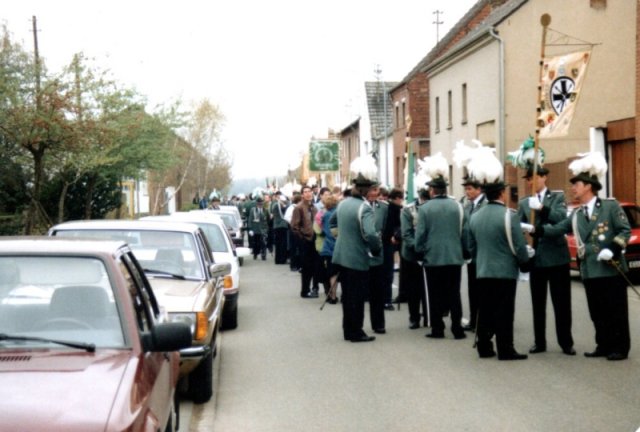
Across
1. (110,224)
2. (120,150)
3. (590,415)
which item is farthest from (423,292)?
(120,150)

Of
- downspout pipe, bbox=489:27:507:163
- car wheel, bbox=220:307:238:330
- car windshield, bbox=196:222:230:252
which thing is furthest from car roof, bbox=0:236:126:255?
downspout pipe, bbox=489:27:507:163

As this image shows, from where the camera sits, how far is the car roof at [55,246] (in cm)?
551

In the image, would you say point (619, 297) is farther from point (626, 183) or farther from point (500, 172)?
point (626, 183)

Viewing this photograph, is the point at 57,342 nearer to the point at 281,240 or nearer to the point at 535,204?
the point at 535,204

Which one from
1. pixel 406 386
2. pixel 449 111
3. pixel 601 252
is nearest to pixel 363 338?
pixel 406 386

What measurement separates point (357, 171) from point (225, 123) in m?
79.1

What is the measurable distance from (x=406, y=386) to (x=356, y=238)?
3183 mm

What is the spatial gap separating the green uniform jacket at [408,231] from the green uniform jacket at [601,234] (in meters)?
2.99

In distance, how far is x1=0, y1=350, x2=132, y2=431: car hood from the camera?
3.98 meters

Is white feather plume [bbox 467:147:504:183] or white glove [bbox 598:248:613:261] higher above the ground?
white feather plume [bbox 467:147:504:183]

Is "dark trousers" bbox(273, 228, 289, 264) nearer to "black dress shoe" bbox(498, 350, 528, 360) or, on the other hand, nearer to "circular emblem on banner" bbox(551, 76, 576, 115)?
"circular emblem on banner" bbox(551, 76, 576, 115)

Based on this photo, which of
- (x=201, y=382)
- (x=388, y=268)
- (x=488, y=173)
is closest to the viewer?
(x=201, y=382)

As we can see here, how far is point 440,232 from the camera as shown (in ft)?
39.7

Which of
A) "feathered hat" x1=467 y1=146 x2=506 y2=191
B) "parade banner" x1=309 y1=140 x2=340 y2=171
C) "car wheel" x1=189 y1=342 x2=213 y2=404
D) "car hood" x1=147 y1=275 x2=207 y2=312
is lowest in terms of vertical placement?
"car wheel" x1=189 y1=342 x2=213 y2=404
